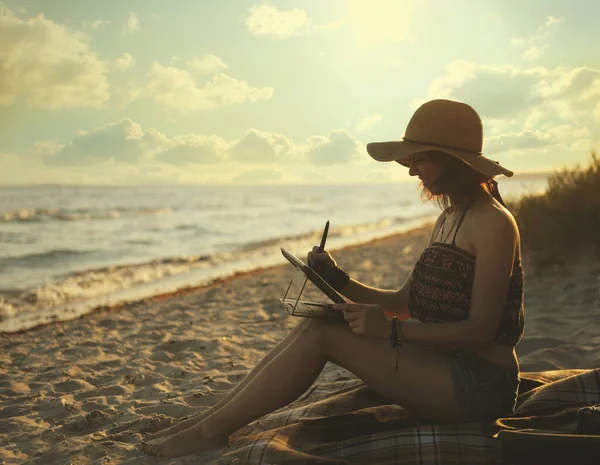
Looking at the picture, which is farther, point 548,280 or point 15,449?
point 548,280

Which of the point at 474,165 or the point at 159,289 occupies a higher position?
the point at 474,165

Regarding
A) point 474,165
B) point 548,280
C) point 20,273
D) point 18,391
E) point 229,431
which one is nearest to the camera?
point 474,165

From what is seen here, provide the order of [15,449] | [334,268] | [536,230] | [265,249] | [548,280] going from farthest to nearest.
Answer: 1. [265,249]
2. [536,230]
3. [548,280]
4. [15,449]
5. [334,268]

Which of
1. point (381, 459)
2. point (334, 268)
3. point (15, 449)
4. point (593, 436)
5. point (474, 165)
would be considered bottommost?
point (15, 449)

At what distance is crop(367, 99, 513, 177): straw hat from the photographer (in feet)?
8.50

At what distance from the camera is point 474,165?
2564mm

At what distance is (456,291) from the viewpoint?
8.61 feet

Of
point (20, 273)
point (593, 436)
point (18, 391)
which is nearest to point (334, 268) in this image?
point (593, 436)

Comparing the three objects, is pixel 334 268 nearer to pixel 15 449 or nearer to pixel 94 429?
pixel 94 429

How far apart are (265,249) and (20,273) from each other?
5.97 metres

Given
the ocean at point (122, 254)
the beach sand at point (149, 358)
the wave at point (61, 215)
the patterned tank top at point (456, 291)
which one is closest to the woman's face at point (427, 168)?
the patterned tank top at point (456, 291)

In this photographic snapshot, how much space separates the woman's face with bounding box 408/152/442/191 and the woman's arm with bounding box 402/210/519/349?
27cm

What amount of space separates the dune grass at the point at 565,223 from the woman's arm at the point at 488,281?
542cm

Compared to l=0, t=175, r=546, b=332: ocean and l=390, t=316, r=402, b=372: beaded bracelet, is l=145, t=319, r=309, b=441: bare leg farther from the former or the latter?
l=0, t=175, r=546, b=332: ocean
